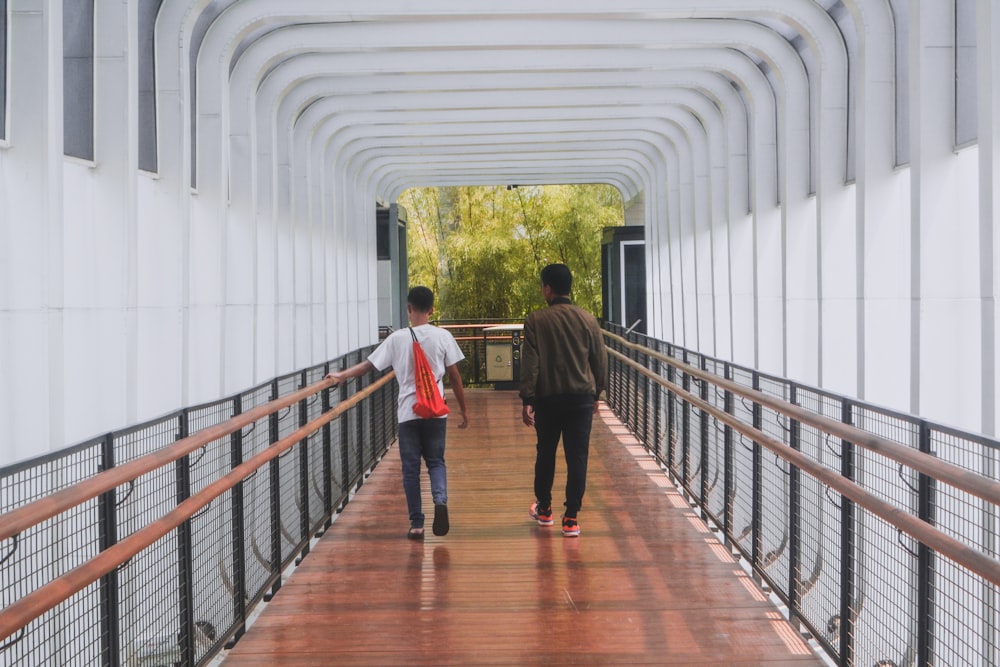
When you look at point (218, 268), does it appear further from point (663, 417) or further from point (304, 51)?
point (663, 417)

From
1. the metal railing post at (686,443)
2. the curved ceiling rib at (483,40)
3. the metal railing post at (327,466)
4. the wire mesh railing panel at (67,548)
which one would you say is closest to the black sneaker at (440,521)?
the metal railing post at (327,466)

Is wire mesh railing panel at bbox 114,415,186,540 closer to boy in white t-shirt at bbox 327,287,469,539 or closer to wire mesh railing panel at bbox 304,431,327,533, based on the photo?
boy in white t-shirt at bbox 327,287,469,539

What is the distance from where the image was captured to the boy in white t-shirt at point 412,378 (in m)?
5.80

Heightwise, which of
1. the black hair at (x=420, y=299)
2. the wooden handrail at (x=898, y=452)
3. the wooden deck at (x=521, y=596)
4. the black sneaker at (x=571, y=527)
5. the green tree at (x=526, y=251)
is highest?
the green tree at (x=526, y=251)

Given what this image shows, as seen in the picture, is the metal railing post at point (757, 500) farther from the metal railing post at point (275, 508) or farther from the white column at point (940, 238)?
the metal railing post at point (275, 508)

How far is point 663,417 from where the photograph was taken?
8898 mm

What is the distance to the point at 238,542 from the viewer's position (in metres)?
4.48

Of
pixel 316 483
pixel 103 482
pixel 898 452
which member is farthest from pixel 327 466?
pixel 898 452

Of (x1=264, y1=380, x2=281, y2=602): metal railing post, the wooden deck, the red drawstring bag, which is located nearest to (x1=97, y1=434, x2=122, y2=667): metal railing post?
the wooden deck

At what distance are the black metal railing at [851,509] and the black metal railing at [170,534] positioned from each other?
210 centimetres

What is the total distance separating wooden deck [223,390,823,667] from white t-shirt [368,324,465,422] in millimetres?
818

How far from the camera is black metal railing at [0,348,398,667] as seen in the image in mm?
2834

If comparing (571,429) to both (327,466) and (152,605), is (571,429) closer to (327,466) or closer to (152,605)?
(327,466)

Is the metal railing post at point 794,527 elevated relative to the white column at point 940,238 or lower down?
lower down
